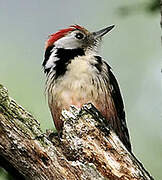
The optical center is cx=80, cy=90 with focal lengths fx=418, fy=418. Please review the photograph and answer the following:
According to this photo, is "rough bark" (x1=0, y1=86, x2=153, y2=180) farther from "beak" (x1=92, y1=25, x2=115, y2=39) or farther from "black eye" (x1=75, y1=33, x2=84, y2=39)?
"beak" (x1=92, y1=25, x2=115, y2=39)

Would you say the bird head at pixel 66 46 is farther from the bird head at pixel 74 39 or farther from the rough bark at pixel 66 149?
the rough bark at pixel 66 149

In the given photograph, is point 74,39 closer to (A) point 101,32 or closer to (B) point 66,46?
(B) point 66,46

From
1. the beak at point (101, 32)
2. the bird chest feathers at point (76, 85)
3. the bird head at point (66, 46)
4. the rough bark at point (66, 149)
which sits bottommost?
the rough bark at point (66, 149)

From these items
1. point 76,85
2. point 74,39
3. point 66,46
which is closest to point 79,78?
point 76,85

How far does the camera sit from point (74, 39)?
4773 mm

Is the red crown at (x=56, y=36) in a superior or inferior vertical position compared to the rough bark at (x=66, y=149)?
superior

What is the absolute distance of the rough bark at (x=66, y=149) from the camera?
9.28 feet

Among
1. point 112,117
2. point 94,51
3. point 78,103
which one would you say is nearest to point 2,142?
point 78,103

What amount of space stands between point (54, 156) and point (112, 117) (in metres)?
1.67

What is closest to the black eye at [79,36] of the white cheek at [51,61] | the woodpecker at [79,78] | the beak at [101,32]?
the woodpecker at [79,78]

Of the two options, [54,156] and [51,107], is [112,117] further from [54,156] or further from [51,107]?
[54,156]

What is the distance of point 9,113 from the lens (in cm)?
291

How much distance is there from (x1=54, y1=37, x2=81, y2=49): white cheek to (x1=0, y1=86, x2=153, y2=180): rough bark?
146 cm

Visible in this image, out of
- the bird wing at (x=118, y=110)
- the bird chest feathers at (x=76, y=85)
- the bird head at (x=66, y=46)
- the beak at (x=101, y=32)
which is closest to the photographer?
the bird chest feathers at (x=76, y=85)
